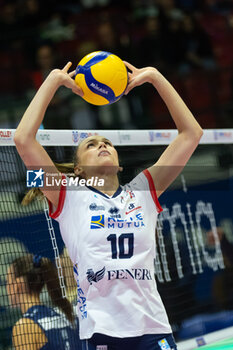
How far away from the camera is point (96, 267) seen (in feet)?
9.37

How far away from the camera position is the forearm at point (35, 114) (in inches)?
116

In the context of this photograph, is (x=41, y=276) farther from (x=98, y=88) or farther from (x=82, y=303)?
(x=98, y=88)

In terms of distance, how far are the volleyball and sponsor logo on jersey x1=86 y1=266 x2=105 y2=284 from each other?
106cm

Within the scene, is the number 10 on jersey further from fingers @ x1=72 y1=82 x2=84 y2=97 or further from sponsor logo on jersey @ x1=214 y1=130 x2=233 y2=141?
sponsor logo on jersey @ x1=214 y1=130 x2=233 y2=141

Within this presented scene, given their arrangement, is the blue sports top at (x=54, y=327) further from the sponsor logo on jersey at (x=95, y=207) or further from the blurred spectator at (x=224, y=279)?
the blurred spectator at (x=224, y=279)

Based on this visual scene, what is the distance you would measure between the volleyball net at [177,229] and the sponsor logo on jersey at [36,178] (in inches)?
27.1

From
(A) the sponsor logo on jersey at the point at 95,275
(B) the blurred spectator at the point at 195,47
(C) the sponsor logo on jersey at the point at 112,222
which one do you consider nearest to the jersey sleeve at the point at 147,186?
(C) the sponsor logo on jersey at the point at 112,222

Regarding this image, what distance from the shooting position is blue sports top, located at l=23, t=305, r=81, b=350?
3986mm

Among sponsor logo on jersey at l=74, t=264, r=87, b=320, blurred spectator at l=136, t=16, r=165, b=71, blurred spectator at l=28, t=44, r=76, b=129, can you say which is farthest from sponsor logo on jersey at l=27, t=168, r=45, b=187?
blurred spectator at l=136, t=16, r=165, b=71

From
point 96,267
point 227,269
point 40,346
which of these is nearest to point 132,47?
point 227,269

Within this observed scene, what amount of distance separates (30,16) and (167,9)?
2758 millimetres

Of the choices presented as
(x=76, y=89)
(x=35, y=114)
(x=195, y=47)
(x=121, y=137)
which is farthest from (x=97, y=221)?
(x=195, y=47)

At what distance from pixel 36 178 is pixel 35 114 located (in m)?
0.37

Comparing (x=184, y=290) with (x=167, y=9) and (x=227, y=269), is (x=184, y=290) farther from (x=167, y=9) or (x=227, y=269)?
(x=167, y=9)
